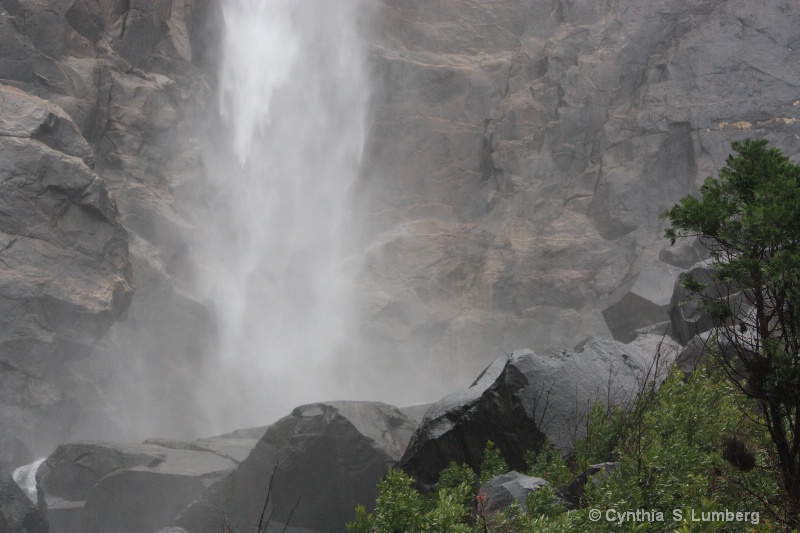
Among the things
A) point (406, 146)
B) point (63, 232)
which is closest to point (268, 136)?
point (406, 146)

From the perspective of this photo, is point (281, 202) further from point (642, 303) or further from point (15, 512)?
point (15, 512)

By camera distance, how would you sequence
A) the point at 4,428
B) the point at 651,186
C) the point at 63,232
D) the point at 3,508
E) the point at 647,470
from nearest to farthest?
the point at 647,470
the point at 3,508
the point at 4,428
the point at 63,232
the point at 651,186

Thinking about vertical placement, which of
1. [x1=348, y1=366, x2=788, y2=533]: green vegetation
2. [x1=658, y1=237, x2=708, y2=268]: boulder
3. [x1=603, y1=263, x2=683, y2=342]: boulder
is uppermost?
[x1=658, y1=237, x2=708, y2=268]: boulder

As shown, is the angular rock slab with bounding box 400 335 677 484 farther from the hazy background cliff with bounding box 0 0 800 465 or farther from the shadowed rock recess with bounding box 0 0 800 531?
the hazy background cliff with bounding box 0 0 800 465

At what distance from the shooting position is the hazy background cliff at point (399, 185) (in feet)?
90.3

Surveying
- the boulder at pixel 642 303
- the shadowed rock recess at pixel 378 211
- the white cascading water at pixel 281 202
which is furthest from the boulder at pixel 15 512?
the boulder at pixel 642 303

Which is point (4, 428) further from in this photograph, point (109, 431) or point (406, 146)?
point (406, 146)

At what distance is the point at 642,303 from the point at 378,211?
18.6m

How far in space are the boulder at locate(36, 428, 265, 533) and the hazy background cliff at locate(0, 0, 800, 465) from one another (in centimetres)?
444

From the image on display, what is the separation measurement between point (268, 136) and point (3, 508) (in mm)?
29698

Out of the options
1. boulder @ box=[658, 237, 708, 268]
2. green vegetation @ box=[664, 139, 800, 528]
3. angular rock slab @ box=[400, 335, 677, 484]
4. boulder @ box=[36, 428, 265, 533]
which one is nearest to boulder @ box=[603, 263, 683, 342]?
boulder @ box=[658, 237, 708, 268]

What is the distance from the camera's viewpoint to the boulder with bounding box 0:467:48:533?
55.3 feet

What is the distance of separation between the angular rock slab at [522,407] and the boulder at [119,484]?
9.89m

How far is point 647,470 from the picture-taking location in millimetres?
6645
